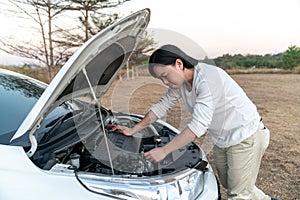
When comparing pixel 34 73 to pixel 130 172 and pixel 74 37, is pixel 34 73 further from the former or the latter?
pixel 130 172

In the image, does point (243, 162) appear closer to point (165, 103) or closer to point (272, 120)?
point (165, 103)

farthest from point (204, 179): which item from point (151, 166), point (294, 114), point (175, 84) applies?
point (294, 114)

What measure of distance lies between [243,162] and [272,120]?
438 centimetres

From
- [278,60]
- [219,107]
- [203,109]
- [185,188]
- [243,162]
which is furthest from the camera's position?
[278,60]

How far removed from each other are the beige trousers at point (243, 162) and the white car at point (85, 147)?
0.76 feet

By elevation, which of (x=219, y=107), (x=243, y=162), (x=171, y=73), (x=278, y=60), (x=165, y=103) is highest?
(x=171, y=73)

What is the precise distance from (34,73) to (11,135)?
7162mm

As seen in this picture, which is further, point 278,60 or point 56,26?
point 278,60

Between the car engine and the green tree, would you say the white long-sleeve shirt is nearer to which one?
the car engine

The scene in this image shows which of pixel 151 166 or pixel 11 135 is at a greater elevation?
pixel 11 135

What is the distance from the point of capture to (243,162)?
1998 mm

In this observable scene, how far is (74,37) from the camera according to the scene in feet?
28.0

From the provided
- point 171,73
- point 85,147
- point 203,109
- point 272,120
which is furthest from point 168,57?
point 272,120

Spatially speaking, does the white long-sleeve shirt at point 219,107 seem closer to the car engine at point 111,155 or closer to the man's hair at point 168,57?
the man's hair at point 168,57
